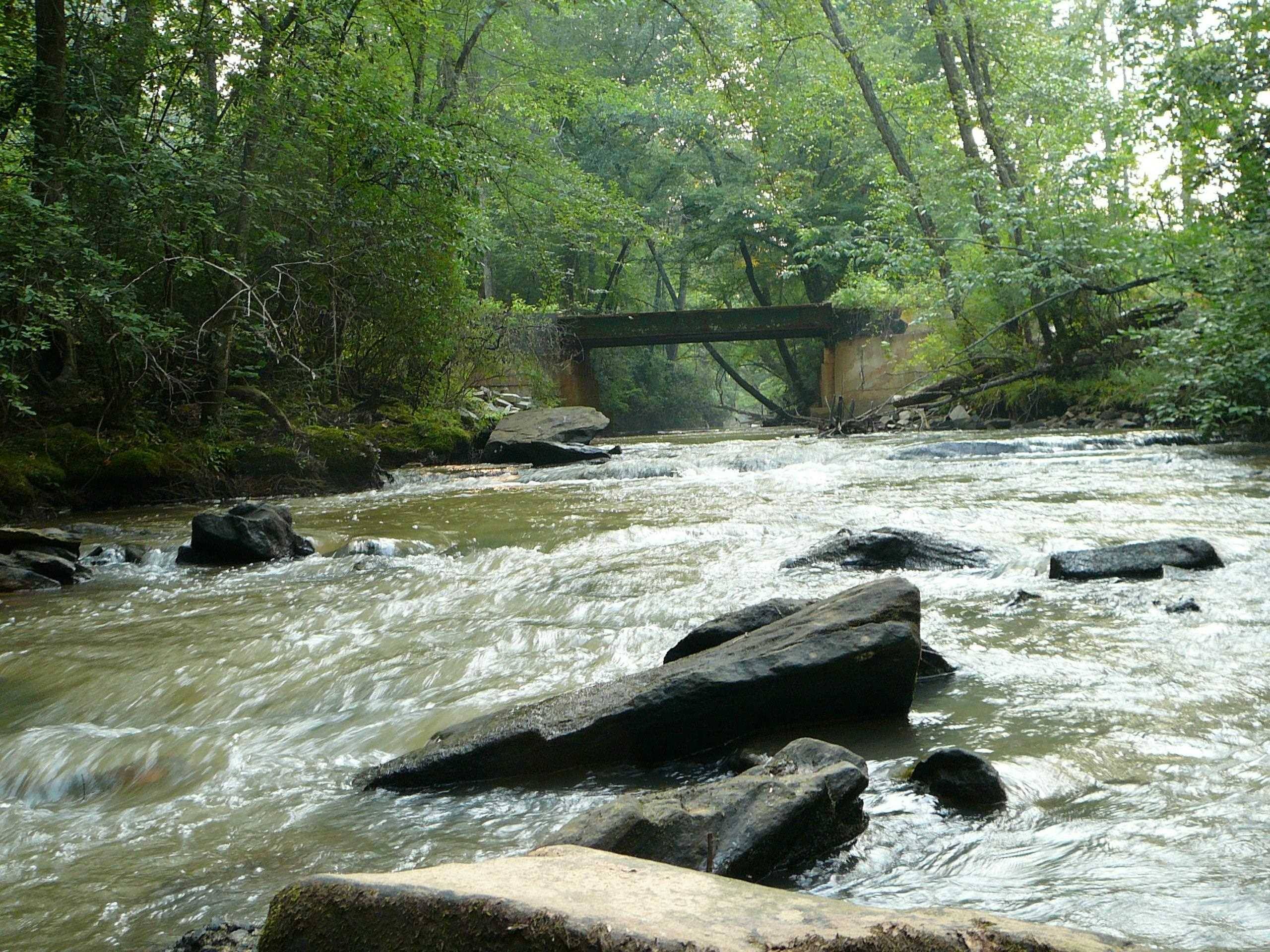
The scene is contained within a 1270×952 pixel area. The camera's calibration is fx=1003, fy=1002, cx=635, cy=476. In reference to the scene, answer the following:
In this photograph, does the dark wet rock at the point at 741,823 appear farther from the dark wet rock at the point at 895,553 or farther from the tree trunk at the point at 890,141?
the tree trunk at the point at 890,141

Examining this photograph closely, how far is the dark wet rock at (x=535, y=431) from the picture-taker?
17172mm

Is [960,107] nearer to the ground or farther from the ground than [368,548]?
farther from the ground

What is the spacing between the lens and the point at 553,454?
661 inches

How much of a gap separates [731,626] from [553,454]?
1276 centimetres

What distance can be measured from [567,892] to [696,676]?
1828 millimetres

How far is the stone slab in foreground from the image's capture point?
1.51 m

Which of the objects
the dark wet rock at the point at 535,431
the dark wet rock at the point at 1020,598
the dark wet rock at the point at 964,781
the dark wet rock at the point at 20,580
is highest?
the dark wet rock at the point at 535,431

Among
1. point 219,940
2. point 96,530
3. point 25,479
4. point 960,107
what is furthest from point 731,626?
point 960,107

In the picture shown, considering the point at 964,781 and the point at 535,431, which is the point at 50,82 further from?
the point at 964,781

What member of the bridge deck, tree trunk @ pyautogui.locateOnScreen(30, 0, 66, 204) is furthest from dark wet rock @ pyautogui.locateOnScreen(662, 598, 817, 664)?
the bridge deck

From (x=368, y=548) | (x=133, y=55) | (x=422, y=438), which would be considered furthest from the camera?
(x=422, y=438)

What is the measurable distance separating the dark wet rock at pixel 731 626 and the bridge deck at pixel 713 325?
77.9 ft

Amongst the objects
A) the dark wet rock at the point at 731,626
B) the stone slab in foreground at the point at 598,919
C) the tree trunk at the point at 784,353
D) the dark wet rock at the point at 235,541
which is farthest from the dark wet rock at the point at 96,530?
the tree trunk at the point at 784,353

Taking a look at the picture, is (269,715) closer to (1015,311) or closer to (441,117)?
(441,117)
